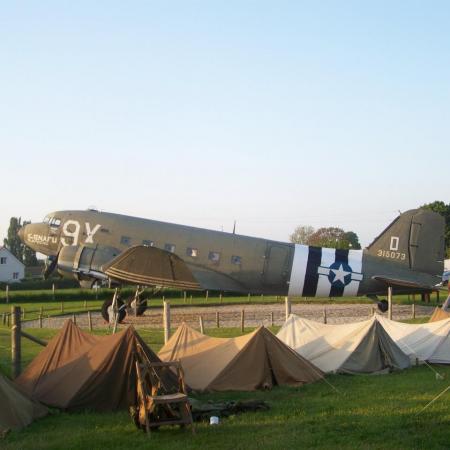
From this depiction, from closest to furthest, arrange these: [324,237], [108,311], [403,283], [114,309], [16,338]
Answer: [16,338] → [114,309] → [108,311] → [403,283] → [324,237]

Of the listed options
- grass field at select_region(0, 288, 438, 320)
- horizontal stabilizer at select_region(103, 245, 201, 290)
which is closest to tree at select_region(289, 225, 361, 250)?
grass field at select_region(0, 288, 438, 320)

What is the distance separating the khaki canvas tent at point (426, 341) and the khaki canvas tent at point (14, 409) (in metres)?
10.6

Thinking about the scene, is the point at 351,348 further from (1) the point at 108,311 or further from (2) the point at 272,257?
(1) the point at 108,311

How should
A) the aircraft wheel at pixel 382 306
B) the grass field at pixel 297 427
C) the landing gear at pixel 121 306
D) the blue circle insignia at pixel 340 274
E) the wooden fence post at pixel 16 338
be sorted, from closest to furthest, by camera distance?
the grass field at pixel 297 427 → the wooden fence post at pixel 16 338 → the landing gear at pixel 121 306 → the blue circle insignia at pixel 340 274 → the aircraft wheel at pixel 382 306

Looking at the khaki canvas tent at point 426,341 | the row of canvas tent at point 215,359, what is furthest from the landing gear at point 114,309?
the khaki canvas tent at point 426,341

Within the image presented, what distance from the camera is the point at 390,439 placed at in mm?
9758

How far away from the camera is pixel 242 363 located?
1440cm

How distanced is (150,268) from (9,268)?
68.5m

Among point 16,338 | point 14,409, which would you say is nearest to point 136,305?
point 16,338

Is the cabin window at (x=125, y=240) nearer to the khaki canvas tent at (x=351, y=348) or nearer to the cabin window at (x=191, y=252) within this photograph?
the cabin window at (x=191, y=252)

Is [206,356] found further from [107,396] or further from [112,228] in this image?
[112,228]

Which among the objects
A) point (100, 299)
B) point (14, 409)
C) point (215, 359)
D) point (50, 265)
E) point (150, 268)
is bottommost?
point (100, 299)

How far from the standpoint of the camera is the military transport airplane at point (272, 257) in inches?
1179

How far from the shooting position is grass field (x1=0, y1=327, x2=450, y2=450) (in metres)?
9.73
